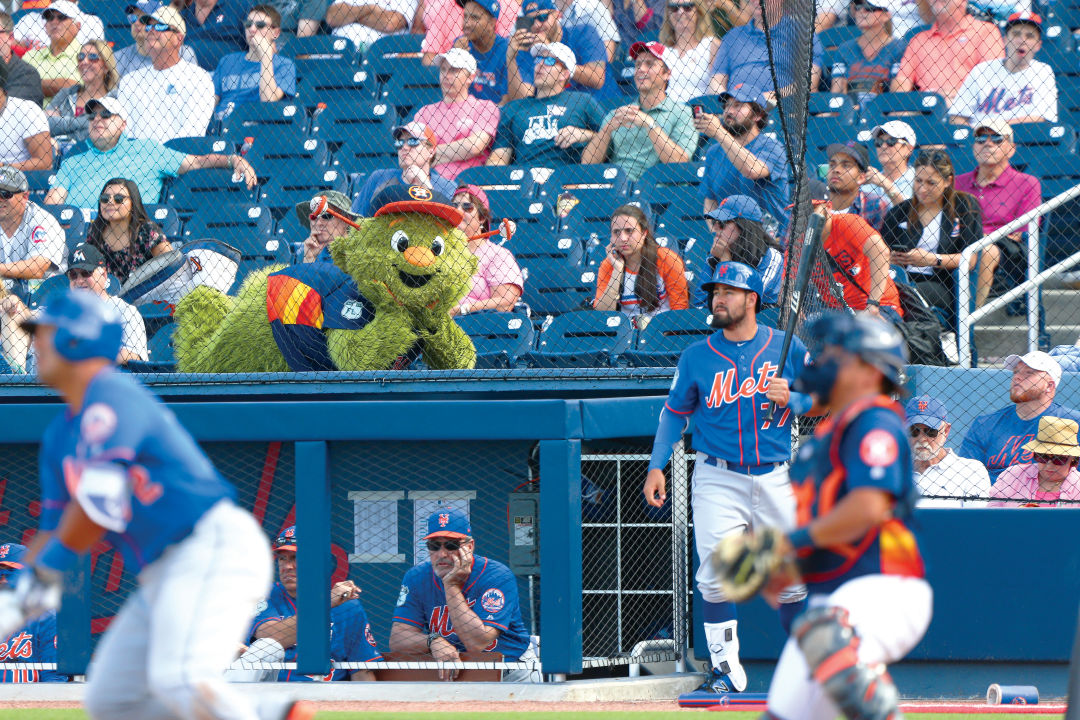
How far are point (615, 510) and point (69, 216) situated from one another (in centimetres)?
468

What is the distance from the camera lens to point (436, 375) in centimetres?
691

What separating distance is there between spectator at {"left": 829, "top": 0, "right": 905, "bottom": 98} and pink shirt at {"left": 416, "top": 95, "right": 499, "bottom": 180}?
236 cm

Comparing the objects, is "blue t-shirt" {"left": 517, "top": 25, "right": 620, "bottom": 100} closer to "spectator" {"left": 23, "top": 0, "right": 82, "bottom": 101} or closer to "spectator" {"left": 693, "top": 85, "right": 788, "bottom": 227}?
"spectator" {"left": 693, "top": 85, "right": 788, "bottom": 227}

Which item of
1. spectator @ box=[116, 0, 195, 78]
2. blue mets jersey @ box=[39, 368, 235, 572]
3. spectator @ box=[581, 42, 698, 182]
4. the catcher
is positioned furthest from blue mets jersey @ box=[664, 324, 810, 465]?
spectator @ box=[116, 0, 195, 78]

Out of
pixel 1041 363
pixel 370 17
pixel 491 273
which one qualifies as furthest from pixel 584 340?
pixel 370 17

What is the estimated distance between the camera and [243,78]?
1102 centimetres

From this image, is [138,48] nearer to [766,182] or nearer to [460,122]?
[460,122]

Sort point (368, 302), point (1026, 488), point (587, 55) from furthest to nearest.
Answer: point (587, 55)
point (368, 302)
point (1026, 488)

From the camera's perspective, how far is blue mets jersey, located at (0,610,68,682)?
23.0 feet

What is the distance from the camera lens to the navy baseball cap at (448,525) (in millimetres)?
6562

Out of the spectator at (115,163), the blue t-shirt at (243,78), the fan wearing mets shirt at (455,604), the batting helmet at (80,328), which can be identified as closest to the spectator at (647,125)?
the spectator at (115,163)

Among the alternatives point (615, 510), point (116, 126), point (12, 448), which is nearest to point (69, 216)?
point (116, 126)

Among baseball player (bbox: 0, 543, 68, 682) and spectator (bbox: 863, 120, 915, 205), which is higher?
spectator (bbox: 863, 120, 915, 205)

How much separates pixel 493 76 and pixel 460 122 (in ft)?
2.41
